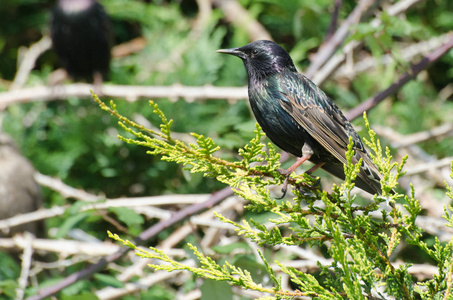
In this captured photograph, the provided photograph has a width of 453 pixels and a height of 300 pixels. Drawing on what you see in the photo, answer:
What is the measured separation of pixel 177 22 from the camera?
19.0 feet

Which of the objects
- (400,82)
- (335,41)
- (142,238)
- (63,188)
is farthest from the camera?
(63,188)

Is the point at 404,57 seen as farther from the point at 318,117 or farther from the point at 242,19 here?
the point at 318,117

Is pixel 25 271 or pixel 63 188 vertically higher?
pixel 63 188

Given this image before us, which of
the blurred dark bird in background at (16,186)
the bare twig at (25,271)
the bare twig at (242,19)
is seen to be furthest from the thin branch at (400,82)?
the blurred dark bird in background at (16,186)

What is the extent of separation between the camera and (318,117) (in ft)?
7.52

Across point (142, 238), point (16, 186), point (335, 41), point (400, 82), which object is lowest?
point (16, 186)

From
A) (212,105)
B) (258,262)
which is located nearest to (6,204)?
(212,105)

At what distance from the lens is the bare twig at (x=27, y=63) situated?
5.46m

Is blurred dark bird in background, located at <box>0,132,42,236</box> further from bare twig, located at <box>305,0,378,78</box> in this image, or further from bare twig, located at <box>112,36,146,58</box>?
bare twig, located at <box>305,0,378,78</box>

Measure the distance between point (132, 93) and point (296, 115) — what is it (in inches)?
99.2

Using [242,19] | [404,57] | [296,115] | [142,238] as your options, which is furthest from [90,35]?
[296,115]

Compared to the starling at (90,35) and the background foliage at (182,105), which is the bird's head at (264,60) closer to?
the background foliage at (182,105)

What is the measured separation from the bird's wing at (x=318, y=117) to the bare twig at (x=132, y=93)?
1.90 m

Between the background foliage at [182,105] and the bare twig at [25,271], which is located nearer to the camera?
the bare twig at [25,271]
